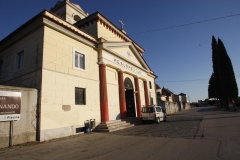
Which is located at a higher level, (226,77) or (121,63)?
(121,63)

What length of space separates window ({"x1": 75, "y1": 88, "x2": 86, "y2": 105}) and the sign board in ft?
13.2

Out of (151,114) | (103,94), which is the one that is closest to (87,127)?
(103,94)

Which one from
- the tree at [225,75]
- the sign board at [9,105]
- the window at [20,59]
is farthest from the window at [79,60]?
the tree at [225,75]

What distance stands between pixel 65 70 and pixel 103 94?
4064mm

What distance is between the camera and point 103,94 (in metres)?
13.6

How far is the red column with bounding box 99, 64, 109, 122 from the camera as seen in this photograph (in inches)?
526

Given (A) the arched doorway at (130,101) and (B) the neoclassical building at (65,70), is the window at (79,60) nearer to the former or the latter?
(B) the neoclassical building at (65,70)

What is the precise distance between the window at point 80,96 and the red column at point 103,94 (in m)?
1.86

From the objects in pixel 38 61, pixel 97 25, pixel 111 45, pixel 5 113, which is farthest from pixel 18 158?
pixel 97 25

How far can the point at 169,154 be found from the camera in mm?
5254

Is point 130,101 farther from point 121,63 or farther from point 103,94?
point 103,94

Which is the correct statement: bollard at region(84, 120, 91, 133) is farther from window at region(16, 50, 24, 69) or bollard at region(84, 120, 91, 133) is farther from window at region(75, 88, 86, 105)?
window at region(16, 50, 24, 69)

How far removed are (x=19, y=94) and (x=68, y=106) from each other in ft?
10.5

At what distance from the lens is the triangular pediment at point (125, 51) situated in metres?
15.6
